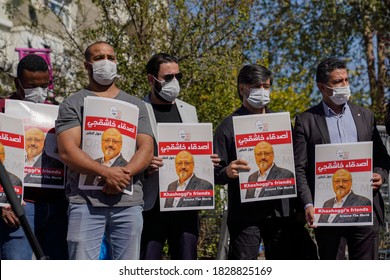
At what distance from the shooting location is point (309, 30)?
2156 cm

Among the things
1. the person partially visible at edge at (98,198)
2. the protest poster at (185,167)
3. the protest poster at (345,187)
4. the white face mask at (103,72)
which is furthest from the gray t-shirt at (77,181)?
the protest poster at (345,187)

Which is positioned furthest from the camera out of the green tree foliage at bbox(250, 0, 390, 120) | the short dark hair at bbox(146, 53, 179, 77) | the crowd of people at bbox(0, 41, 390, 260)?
the green tree foliage at bbox(250, 0, 390, 120)

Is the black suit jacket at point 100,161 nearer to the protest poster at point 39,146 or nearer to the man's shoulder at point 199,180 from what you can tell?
the protest poster at point 39,146

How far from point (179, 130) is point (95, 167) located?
841mm

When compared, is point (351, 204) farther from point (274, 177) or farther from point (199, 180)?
point (199, 180)

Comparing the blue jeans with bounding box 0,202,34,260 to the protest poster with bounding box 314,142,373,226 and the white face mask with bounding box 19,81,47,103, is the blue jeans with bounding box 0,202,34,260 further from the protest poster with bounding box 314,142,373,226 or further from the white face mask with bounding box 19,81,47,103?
the protest poster with bounding box 314,142,373,226

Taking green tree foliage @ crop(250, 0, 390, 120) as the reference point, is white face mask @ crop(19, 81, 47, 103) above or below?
below

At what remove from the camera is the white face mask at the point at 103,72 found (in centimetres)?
601

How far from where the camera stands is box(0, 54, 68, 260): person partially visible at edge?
19.4 ft

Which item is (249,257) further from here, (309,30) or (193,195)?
(309,30)

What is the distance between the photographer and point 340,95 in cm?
627

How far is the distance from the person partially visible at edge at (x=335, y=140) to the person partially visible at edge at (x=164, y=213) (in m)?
0.68

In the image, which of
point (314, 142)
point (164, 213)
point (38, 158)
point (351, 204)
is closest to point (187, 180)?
point (164, 213)

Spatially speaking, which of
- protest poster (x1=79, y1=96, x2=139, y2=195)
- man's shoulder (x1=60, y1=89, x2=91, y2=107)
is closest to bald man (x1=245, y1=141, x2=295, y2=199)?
protest poster (x1=79, y1=96, x2=139, y2=195)
